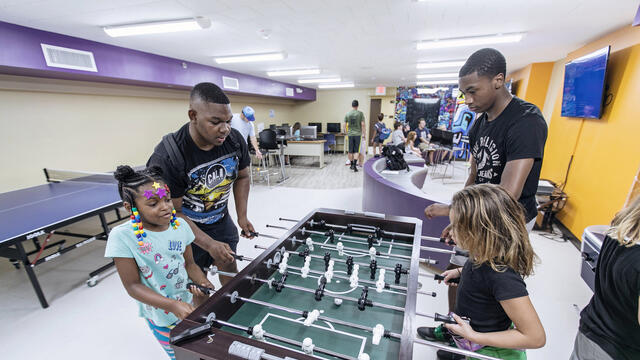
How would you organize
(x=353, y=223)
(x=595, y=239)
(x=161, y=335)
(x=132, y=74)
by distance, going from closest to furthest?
(x=161, y=335) → (x=353, y=223) → (x=595, y=239) → (x=132, y=74)

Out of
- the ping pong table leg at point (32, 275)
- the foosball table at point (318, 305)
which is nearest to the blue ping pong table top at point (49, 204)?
the ping pong table leg at point (32, 275)

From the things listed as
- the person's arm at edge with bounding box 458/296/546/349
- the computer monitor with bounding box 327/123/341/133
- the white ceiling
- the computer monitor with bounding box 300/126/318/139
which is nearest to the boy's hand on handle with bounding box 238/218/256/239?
the person's arm at edge with bounding box 458/296/546/349

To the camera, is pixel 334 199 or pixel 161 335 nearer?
pixel 161 335

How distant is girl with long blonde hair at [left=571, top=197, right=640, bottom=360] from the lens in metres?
0.71

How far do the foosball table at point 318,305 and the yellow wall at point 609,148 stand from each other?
9.61 ft

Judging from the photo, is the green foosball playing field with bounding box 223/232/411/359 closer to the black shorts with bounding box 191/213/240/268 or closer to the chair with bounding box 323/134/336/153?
the black shorts with bounding box 191/213/240/268

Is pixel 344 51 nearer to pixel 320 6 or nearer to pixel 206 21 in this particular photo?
pixel 320 6

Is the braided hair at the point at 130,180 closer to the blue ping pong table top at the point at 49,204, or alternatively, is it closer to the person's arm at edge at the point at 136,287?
the person's arm at edge at the point at 136,287

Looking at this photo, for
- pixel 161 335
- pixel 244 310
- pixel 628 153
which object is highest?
pixel 628 153

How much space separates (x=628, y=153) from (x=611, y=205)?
585mm

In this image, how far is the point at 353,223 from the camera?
5.26 ft

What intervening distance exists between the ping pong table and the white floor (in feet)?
0.55

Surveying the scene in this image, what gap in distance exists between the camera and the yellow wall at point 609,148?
2.55 m

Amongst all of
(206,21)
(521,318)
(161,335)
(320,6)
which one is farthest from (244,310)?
(206,21)
